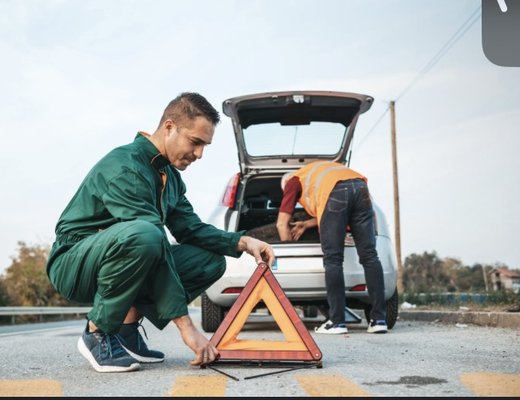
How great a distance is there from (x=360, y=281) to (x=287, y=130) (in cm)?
206

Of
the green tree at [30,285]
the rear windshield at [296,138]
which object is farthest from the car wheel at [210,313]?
the green tree at [30,285]

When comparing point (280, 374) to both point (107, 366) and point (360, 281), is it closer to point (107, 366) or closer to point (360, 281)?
point (107, 366)

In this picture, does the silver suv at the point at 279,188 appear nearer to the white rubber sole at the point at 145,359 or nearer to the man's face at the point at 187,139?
the white rubber sole at the point at 145,359

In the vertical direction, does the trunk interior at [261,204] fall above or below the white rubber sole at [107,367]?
above

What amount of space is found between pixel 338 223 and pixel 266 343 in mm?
2855

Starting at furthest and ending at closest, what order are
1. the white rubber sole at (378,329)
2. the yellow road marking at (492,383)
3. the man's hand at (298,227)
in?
the man's hand at (298,227) < the white rubber sole at (378,329) < the yellow road marking at (492,383)

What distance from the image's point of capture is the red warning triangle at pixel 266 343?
3701 millimetres

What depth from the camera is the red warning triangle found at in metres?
3.70

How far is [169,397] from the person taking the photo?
2.80 m

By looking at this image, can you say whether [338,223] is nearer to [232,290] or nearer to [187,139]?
[232,290]

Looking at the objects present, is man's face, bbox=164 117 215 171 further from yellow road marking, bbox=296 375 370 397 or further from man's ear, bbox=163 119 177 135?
yellow road marking, bbox=296 375 370 397

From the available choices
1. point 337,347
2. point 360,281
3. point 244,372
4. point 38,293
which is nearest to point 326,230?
point 360,281

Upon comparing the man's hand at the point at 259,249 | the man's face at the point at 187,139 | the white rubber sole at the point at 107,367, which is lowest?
the white rubber sole at the point at 107,367

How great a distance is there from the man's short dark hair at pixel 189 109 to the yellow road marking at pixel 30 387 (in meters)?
1.52
